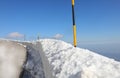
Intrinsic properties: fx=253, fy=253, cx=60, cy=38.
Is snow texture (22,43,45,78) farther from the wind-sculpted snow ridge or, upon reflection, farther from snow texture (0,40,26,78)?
the wind-sculpted snow ridge

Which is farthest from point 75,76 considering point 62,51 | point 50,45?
point 50,45

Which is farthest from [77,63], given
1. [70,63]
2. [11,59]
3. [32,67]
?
[11,59]

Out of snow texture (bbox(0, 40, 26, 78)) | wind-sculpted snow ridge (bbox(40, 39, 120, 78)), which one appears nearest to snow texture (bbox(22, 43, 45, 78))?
snow texture (bbox(0, 40, 26, 78))

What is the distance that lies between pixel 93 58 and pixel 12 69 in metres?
1.75

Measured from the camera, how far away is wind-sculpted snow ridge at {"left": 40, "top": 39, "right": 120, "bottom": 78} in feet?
15.5

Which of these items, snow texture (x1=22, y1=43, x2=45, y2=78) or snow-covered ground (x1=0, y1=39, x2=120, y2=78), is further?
snow texture (x1=22, y1=43, x2=45, y2=78)

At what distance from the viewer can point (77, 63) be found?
5746 mm

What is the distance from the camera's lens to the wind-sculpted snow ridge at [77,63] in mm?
4723

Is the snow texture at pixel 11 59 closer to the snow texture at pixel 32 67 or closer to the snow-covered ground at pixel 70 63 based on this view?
the snow texture at pixel 32 67

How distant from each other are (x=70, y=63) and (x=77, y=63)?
42 cm

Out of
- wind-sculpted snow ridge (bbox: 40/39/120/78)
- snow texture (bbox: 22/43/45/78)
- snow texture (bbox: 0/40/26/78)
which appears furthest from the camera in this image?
snow texture (bbox: 22/43/45/78)

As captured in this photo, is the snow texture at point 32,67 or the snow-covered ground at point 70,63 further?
the snow texture at point 32,67

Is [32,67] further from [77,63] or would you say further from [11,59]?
[77,63]

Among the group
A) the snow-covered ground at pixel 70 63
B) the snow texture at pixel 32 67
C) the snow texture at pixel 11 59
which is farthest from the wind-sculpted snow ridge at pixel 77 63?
the snow texture at pixel 11 59
